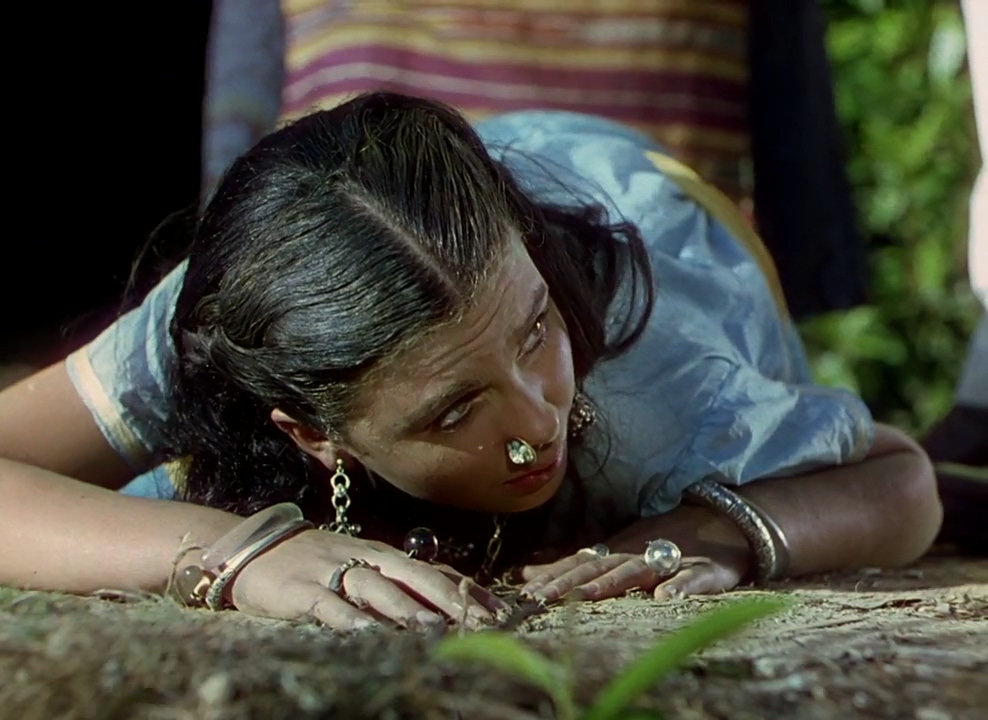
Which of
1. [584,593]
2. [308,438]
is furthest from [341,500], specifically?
[584,593]

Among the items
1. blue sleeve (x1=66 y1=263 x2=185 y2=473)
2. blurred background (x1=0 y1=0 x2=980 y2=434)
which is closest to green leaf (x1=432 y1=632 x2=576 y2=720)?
blue sleeve (x1=66 y1=263 x2=185 y2=473)

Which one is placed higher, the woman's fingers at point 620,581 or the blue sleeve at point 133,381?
the blue sleeve at point 133,381

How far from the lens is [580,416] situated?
62.7 inches

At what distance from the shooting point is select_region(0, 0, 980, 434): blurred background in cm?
342

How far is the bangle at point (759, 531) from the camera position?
1.58 meters

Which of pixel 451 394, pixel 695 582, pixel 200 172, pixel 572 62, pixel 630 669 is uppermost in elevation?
pixel 572 62

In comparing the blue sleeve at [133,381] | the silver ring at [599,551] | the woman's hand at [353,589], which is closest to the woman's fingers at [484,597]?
A: the woman's hand at [353,589]

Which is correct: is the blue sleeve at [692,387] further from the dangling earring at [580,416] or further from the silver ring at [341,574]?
the silver ring at [341,574]

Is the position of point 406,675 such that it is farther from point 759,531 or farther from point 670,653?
point 759,531

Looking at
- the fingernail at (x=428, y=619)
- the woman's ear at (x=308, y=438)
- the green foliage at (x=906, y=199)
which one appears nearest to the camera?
the fingernail at (x=428, y=619)

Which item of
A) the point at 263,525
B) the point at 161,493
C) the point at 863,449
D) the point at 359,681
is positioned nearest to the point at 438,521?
the point at 263,525

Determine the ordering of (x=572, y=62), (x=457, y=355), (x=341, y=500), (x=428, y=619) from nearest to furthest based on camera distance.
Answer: (x=428, y=619) → (x=457, y=355) → (x=341, y=500) → (x=572, y=62)

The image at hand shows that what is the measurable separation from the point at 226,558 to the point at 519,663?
598 millimetres

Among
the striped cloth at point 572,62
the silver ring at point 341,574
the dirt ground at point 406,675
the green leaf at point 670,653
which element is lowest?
the silver ring at point 341,574
